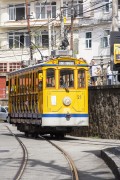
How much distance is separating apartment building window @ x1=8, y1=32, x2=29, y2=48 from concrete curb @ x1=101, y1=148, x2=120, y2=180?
52.3 meters

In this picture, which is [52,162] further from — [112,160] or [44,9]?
[44,9]

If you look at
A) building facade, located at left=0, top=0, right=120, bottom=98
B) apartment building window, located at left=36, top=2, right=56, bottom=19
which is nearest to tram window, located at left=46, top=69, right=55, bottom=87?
building facade, located at left=0, top=0, right=120, bottom=98

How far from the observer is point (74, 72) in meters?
27.3

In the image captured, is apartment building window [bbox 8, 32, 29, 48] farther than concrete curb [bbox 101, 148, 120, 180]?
Yes

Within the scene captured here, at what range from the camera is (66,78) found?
2736cm

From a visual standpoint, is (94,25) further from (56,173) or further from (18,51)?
(56,173)

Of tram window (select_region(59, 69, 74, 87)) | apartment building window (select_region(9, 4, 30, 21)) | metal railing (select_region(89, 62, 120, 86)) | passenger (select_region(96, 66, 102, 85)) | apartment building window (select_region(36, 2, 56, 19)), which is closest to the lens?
tram window (select_region(59, 69, 74, 87))

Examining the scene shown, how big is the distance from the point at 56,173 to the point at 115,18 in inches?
565

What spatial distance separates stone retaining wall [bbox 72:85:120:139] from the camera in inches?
1105

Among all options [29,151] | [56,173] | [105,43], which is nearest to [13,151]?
[29,151]

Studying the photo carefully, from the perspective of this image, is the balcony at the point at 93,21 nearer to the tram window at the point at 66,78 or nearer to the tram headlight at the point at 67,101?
the tram window at the point at 66,78

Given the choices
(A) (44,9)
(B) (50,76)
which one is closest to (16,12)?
(A) (44,9)

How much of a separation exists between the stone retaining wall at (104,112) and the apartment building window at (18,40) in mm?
39239

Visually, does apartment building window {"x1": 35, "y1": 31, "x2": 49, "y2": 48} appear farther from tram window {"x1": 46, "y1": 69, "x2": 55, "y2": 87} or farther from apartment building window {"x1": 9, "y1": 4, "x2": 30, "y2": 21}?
tram window {"x1": 46, "y1": 69, "x2": 55, "y2": 87}
